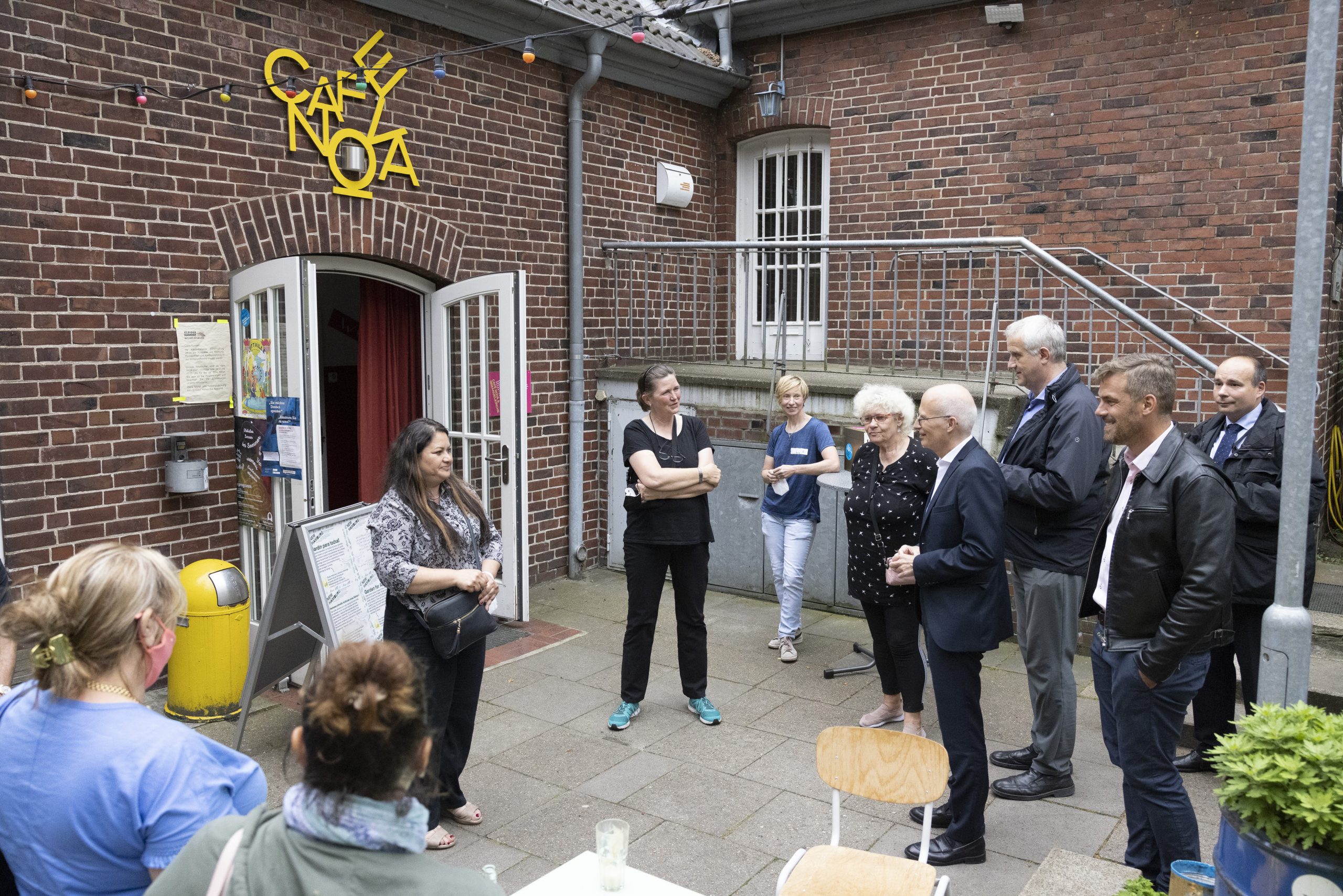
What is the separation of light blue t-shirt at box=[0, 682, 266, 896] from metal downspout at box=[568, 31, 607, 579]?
6.08 meters

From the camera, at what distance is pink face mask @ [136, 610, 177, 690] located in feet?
6.55

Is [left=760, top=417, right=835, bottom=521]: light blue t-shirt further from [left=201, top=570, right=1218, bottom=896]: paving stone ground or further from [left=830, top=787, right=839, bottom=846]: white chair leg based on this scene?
[left=830, top=787, right=839, bottom=846]: white chair leg

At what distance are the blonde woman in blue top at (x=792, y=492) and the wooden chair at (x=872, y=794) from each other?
3.04 meters

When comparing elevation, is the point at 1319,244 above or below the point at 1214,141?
below

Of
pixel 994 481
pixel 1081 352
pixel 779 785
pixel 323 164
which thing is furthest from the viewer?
pixel 1081 352

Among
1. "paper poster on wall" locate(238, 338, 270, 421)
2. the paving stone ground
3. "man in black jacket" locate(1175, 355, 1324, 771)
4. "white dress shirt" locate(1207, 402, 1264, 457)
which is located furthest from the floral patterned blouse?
"white dress shirt" locate(1207, 402, 1264, 457)

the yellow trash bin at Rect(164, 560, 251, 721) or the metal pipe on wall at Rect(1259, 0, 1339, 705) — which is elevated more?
the metal pipe on wall at Rect(1259, 0, 1339, 705)

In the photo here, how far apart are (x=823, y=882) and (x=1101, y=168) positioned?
6.26 metres

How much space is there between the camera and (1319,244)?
107 inches

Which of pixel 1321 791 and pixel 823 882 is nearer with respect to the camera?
pixel 1321 791

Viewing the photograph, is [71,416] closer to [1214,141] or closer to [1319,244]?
[1319,244]

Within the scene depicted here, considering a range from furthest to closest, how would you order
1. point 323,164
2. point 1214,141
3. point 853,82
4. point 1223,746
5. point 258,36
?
point 853,82 < point 1214,141 < point 323,164 < point 258,36 < point 1223,746

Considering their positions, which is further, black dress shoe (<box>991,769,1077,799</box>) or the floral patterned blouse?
black dress shoe (<box>991,769,1077,799</box>)

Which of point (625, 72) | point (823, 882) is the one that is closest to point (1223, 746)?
point (823, 882)
